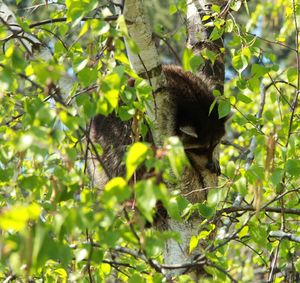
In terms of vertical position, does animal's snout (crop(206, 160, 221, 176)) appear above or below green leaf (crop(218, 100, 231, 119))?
below

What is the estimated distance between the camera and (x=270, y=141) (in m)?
2.56

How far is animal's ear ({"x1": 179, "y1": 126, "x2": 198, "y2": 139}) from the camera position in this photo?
15.6 feet

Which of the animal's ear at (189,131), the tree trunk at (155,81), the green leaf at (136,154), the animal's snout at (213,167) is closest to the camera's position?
the green leaf at (136,154)

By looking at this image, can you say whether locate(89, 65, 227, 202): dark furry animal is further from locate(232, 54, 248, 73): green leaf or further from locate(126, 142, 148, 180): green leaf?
locate(126, 142, 148, 180): green leaf

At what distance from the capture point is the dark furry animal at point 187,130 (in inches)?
180

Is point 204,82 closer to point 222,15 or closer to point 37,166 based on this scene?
point 222,15

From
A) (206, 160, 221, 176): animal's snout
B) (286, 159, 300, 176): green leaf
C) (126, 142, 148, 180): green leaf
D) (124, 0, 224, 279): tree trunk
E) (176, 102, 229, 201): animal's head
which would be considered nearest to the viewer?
(126, 142, 148, 180): green leaf

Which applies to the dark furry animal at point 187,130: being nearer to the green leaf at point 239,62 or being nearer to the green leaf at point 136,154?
the green leaf at point 239,62

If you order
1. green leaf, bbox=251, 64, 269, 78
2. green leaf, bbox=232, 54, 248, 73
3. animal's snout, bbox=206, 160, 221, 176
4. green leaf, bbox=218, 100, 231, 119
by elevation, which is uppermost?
green leaf, bbox=232, 54, 248, 73

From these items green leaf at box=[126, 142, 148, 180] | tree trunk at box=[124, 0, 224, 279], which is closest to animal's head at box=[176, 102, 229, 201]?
tree trunk at box=[124, 0, 224, 279]

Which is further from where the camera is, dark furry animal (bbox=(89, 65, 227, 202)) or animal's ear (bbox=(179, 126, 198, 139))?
animal's ear (bbox=(179, 126, 198, 139))

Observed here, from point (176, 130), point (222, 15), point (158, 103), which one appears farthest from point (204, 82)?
point (158, 103)

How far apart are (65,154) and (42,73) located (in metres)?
0.42

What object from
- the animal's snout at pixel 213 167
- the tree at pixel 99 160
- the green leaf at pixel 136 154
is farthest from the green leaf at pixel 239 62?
the green leaf at pixel 136 154
